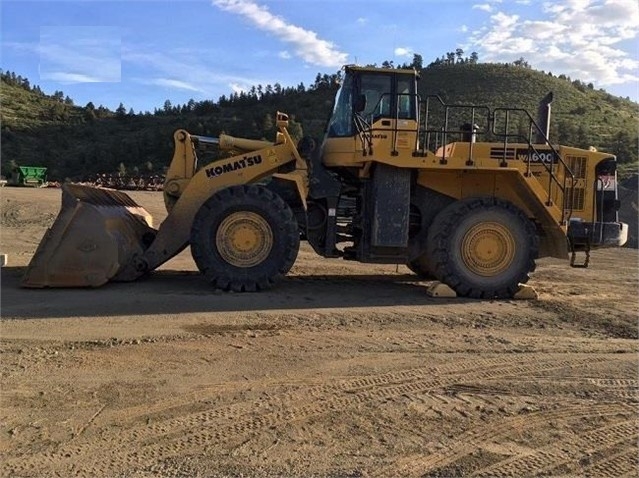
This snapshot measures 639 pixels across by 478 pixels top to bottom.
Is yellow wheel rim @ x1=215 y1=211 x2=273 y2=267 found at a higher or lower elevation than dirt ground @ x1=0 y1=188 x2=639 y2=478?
higher

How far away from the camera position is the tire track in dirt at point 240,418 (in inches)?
138

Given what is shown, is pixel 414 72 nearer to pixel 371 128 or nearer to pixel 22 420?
pixel 371 128

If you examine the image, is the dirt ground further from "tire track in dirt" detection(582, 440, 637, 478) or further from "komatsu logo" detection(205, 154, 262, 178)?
"komatsu logo" detection(205, 154, 262, 178)

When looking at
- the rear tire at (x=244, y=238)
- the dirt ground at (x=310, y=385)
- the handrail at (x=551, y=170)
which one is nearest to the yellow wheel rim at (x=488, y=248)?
the dirt ground at (x=310, y=385)

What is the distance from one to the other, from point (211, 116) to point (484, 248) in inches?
2481

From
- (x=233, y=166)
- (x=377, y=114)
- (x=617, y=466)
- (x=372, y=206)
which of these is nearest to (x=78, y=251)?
(x=233, y=166)

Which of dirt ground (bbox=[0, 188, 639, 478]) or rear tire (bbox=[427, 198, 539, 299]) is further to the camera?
rear tire (bbox=[427, 198, 539, 299])

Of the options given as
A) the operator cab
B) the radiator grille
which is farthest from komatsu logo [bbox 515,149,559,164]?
the operator cab

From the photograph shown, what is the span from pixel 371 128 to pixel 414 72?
108cm

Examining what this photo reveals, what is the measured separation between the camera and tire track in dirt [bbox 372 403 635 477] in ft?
11.5

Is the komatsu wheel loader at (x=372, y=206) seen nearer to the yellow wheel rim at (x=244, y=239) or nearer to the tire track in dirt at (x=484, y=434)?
the yellow wheel rim at (x=244, y=239)

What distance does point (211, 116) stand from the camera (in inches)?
2702

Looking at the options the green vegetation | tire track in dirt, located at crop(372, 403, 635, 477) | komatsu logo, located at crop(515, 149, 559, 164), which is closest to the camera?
tire track in dirt, located at crop(372, 403, 635, 477)

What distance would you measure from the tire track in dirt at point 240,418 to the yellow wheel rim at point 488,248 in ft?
10.9
